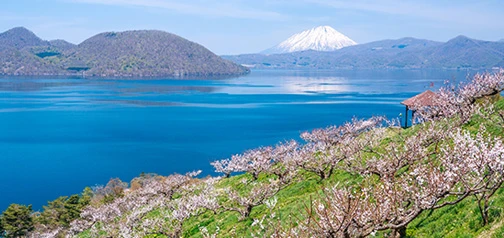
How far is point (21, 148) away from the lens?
300 feet

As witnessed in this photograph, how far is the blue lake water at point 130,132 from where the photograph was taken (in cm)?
7325

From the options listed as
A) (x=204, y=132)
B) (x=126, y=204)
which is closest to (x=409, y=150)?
(x=126, y=204)

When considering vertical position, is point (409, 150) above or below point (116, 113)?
above

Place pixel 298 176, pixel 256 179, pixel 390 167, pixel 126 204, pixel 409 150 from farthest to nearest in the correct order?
pixel 126 204 < pixel 256 179 < pixel 298 176 < pixel 409 150 < pixel 390 167

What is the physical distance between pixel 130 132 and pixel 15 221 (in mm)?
68627

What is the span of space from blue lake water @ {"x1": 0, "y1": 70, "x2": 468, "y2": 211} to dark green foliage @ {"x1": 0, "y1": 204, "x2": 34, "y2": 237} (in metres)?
19.1

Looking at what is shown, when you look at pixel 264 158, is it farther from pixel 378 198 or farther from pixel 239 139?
pixel 239 139

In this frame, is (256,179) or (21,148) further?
(21,148)

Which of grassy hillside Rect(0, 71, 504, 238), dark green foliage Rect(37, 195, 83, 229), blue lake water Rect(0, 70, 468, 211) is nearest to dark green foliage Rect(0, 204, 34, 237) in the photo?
grassy hillside Rect(0, 71, 504, 238)

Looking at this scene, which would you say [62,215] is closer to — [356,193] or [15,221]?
[15,221]

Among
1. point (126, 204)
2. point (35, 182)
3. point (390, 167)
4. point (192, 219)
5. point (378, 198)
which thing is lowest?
point (35, 182)

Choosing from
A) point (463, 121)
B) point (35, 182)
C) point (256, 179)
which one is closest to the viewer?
point (463, 121)

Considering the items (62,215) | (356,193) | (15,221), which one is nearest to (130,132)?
(62,215)

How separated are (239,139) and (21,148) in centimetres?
4832
